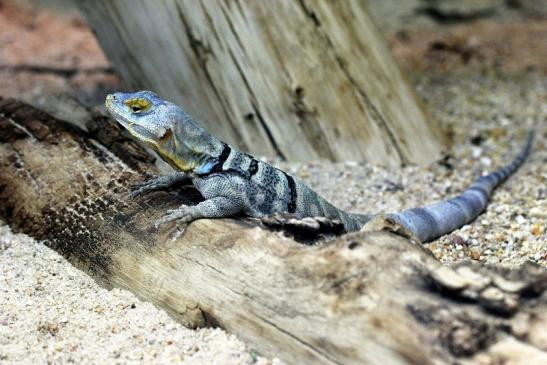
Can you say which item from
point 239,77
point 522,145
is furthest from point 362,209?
point 522,145

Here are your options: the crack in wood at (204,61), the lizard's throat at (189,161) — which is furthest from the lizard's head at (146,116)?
the crack in wood at (204,61)

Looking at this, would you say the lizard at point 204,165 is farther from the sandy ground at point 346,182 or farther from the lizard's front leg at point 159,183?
the sandy ground at point 346,182

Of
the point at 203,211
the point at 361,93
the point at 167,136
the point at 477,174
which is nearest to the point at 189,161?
the point at 167,136

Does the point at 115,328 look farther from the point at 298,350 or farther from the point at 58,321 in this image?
the point at 298,350

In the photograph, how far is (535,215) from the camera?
4938 mm

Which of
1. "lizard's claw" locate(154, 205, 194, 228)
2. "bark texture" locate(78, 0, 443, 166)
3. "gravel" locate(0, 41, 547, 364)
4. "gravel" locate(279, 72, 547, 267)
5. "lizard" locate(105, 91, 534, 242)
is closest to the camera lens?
"gravel" locate(0, 41, 547, 364)

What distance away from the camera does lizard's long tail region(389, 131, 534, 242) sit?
469 centimetres

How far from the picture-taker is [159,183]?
13.7 feet

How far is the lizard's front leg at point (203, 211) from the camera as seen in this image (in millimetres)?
3684

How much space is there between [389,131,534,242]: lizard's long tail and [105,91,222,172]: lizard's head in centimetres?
136

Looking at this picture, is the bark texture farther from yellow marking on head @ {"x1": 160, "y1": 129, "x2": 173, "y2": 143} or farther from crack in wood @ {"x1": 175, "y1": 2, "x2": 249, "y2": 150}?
yellow marking on head @ {"x1": 160, "y1": 129, "x2": 173, "y2": 143}

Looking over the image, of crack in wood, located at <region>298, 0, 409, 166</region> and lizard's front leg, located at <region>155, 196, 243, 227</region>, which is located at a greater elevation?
lizard's front leg, located at <region>155, 196, 243, 227</region>

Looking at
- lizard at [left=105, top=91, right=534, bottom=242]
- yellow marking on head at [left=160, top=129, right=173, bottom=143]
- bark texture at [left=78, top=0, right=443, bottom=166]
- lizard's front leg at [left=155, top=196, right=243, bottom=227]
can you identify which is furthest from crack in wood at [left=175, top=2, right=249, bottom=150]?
lizard's front leg at [left=155, top=196, right=243, bottom=227]

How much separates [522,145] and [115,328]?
457cm
